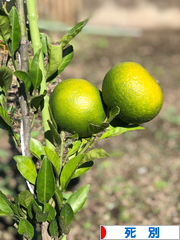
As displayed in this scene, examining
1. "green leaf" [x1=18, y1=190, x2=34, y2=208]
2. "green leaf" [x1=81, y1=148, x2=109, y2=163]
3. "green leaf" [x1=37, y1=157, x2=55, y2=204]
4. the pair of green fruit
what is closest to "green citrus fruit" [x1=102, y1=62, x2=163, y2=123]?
the pair of green fruit

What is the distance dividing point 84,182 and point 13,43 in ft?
5.20

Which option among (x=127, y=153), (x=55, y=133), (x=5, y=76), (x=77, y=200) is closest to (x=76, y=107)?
(x=55, y=133)

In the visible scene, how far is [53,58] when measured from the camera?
692mm

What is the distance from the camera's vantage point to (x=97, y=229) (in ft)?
5.61

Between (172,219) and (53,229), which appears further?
(172,219)

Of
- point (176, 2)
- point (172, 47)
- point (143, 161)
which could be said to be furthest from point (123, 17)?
point (143, 161)

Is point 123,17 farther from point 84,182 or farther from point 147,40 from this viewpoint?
point 84,182

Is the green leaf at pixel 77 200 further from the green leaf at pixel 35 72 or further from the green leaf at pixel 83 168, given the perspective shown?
the green leaf at pixel 35 72

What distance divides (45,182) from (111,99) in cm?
27

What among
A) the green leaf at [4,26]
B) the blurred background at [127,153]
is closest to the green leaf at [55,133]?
the blurred background at [127,153]

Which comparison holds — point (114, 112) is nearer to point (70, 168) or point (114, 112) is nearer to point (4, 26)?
point (70, 168)

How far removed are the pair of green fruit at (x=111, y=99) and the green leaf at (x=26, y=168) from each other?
131 millimetres

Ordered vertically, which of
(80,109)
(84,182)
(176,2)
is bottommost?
(84,182)

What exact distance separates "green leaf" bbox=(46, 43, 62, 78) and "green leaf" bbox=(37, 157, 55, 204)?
0.79ft
